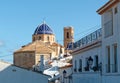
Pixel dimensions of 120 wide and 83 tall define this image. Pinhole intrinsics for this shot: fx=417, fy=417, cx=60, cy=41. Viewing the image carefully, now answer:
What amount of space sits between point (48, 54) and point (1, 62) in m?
69.6

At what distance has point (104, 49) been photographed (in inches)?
1079

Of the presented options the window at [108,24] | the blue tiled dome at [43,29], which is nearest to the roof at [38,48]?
the blue tiled dome at [43,29]

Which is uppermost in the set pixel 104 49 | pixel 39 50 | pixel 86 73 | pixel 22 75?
pixel 39 50

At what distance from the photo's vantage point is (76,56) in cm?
3919

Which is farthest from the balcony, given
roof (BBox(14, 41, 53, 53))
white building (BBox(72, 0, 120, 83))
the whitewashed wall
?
roof (BBox(14, 41, 53, 53))

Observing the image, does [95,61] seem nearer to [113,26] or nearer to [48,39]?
[113,26]

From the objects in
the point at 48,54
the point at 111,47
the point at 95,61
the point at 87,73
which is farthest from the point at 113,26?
the point at 48,54

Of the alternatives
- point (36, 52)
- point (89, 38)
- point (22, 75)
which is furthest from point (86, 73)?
point (36, 52)

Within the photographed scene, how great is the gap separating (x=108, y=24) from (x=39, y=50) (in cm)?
8215

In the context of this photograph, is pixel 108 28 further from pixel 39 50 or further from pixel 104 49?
pixel 39 50

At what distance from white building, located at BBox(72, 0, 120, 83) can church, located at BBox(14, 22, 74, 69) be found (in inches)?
2694

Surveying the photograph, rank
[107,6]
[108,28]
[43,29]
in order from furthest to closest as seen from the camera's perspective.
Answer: [43,29] < [108,28] < [107,6]

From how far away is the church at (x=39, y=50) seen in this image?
10806 cm

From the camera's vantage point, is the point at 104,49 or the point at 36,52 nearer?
the point at 104,49
